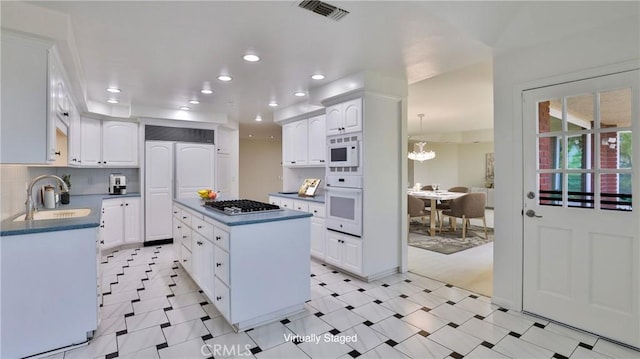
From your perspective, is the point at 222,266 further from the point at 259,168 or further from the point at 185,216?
the point at 259,168

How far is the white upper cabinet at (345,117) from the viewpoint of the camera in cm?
353

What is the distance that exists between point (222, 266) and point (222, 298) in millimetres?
255

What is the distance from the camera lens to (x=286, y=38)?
2.58m

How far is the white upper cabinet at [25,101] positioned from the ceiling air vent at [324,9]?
183 centimetres

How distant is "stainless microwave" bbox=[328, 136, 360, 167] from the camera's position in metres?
3.54

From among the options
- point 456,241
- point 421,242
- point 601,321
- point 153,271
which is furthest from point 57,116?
point 456,241

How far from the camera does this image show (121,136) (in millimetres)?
5117

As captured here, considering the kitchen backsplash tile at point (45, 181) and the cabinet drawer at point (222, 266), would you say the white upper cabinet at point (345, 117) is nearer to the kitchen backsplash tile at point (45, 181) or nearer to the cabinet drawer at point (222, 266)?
the cabinet drawer at point (222, 266)

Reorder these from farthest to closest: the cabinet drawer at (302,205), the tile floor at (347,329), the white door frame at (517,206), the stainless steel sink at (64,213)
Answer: the cabinet drawer at (302,205) → the stainless steel sink at (64,213) → the white door frame at (517,206) → the tile floor at (347,329)

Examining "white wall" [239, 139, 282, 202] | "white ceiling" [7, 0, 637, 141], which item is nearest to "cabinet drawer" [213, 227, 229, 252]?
"white ceiling" [7, 0, 637, 141]

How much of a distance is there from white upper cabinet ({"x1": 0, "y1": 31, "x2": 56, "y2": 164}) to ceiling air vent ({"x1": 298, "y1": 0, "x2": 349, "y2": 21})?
183 cm

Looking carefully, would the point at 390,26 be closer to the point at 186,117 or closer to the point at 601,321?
the point at 601,321

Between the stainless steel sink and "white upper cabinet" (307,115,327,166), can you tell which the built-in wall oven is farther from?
the stainless steel sink

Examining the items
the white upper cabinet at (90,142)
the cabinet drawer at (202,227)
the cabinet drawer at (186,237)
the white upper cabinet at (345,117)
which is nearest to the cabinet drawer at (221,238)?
the cabinet drawer at (202,227)
